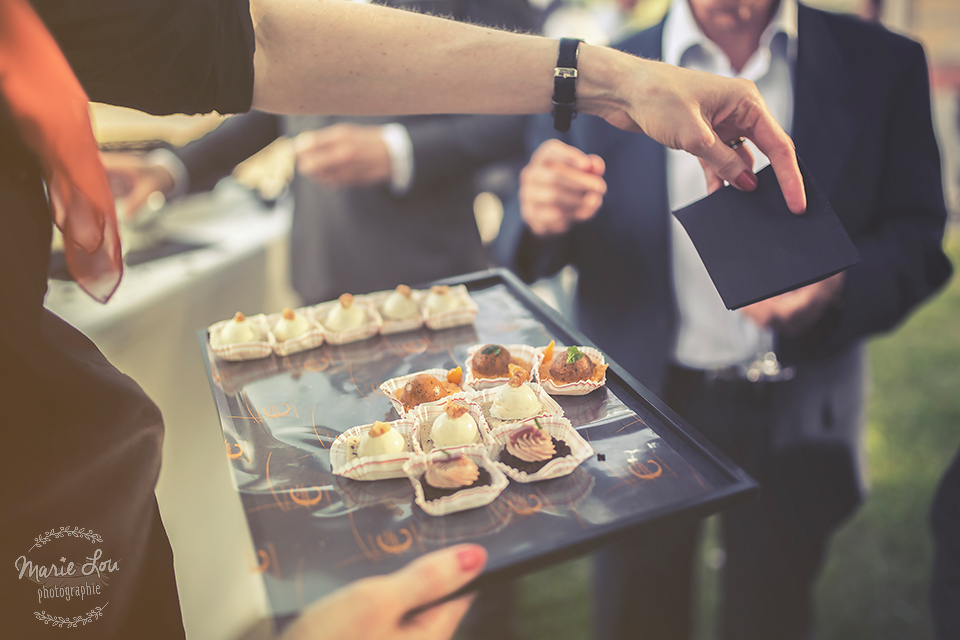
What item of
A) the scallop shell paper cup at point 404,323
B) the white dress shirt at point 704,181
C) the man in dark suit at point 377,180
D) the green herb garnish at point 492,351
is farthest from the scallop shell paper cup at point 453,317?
the man in dark suit at point 377,180

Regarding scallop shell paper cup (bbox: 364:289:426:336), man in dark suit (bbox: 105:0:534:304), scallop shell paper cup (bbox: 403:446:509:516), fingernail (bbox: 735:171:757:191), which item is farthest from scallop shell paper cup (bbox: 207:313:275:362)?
man in dark suit (bbox: 105:0:534:304)

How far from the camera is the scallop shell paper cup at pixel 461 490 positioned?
69 centimetres

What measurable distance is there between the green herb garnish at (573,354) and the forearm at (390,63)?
362 millimetres

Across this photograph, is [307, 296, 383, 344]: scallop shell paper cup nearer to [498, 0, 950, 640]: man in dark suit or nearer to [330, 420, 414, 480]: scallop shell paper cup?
A: [330, 420, 414, 480]: scallop shell paper cup

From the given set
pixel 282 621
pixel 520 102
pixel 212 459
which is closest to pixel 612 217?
pixel 520 102

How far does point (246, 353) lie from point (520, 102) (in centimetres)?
60

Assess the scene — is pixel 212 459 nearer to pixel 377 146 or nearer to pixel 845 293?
pixel 377 146

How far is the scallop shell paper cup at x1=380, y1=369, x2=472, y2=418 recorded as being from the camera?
34.2 inches

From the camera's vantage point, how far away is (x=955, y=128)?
4324 mm

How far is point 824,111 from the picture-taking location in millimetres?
1310

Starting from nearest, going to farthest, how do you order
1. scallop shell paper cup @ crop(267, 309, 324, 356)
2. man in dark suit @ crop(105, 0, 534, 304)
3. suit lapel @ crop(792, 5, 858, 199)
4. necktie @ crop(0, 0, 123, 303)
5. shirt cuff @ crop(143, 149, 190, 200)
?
necktie @ crop(0, 0, 123, 303), scallop shell paper cup @ crop(267, 309, 324, 356), suit lapel @ crop(792, 5, 858, 199), man in dark suit @ crop(105, 0, 534, 304), shirt cuff @ crop(143, 149, 190, 200)

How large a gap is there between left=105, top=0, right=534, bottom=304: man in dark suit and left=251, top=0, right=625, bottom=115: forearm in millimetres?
959

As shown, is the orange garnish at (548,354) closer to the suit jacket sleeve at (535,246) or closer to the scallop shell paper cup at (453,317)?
the scallop shell paper cup at (453,317)

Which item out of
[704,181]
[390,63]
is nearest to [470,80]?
[390,63]
